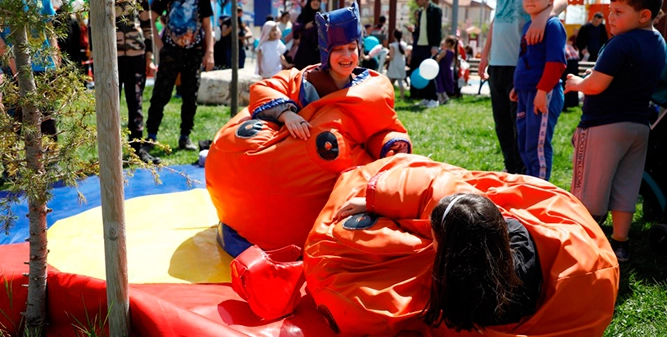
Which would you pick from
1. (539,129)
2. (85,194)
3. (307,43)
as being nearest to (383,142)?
(539,129)

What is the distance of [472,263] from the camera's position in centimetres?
194

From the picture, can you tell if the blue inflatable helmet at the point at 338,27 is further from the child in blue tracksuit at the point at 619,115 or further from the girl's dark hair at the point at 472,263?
the girl's dark hair at the point at 472,263

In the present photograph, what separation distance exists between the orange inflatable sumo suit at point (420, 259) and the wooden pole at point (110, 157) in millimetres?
707

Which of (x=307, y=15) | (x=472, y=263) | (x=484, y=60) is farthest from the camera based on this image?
(x=307, y=15)

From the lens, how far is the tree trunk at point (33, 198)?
81.3 inches

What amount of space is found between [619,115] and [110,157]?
103 inches

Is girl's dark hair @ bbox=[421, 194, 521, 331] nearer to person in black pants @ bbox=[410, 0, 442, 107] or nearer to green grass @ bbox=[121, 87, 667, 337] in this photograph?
green grass @ bbox=[121, 87, 667, 337]

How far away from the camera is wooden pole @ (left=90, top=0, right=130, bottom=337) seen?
75.9 inches

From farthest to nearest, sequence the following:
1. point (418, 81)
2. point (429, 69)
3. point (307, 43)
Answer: point (418, 81), point (429, 69), point (307, 43)

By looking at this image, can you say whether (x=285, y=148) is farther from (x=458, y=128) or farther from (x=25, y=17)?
(x=458, y=128)

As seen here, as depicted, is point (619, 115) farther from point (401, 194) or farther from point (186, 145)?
point (186, 145)

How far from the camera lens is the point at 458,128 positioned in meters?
7.78

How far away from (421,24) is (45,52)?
9.54 m

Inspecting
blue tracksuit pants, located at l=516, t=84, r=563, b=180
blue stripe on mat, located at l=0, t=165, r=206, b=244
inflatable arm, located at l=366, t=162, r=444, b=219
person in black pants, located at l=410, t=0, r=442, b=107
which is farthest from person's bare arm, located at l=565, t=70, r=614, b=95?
person in black pants, located at l=410, t=0, r=442, b=107
